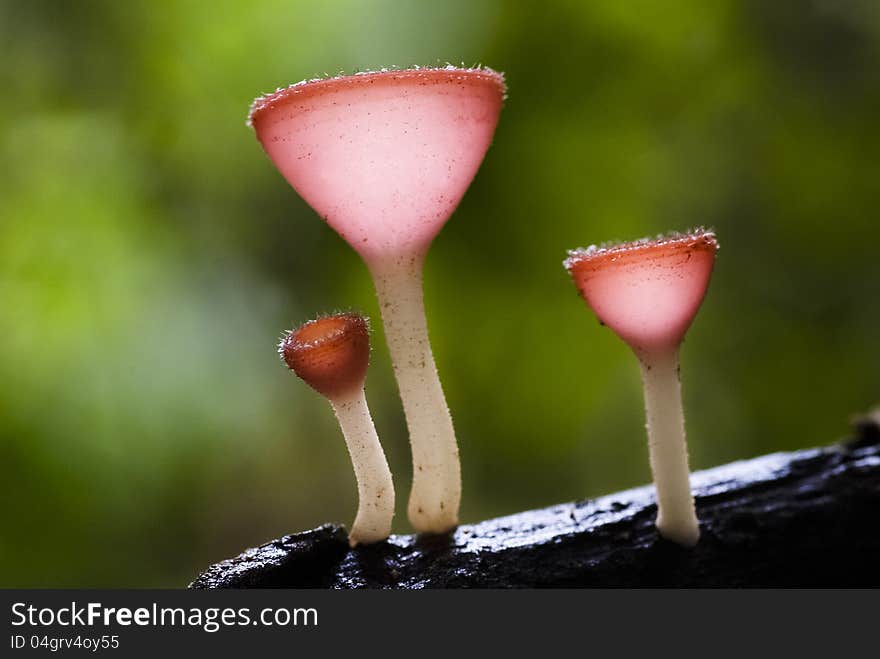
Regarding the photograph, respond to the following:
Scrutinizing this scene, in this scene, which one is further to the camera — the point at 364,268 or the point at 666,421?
the point at 364,268

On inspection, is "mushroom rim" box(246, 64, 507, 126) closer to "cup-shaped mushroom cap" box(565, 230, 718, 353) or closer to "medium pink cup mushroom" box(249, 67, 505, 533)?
"medium pink cup mushroom" box(249, 67, 505, 533)

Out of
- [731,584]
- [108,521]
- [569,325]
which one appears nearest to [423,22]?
[569,325]

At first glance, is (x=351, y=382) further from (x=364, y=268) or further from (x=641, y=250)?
(x=364, y=268)

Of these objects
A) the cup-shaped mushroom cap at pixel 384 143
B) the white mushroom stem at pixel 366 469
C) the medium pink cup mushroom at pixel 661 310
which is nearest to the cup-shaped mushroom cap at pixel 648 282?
the medium pink cup mushroom at pixel 661 310

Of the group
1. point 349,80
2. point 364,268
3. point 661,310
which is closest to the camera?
point 349,80

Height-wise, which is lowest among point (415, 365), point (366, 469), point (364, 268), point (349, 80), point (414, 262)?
point (366, 469)

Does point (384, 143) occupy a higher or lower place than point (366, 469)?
higher

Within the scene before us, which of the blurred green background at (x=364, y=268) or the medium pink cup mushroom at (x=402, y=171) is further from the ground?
the blurred green background at (x=364, y=268)

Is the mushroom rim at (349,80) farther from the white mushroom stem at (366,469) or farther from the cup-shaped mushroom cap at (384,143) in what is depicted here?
the white mushroom stem at (366,469)

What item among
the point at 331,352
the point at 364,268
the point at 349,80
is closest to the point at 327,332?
the point at 331,352
